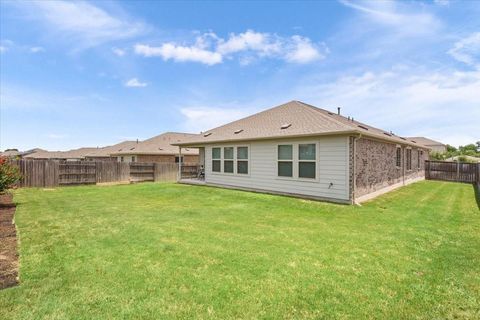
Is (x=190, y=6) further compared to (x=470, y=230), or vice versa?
(x=190, y=6)

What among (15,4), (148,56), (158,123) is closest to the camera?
(15,4)

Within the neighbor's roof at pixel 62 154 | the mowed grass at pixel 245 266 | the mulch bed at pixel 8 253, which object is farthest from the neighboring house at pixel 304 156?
the neighbor's roof at pixel 62 154

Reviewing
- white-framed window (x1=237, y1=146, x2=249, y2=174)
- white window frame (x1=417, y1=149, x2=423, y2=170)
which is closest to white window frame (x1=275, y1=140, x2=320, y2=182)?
white-framed window (x1=237, y1=146, x2=249, y2=174)

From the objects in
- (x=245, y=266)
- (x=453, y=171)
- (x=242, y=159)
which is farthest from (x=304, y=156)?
(x=453, y=171)

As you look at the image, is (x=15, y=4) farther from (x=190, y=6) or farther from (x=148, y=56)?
(x=148, y=56)

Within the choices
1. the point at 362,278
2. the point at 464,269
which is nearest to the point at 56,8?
the point at 362,278

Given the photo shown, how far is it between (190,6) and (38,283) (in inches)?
460

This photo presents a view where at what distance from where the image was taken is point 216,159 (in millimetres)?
15438

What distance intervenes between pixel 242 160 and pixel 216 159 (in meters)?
2.05

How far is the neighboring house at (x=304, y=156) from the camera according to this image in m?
10.2

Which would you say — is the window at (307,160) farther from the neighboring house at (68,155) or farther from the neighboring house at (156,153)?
the neighboring house at (68,155)

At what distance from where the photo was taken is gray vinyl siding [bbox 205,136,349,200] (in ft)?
33.0

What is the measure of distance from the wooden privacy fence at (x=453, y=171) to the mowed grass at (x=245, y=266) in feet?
49.7

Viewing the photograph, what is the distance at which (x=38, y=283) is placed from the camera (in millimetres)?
3613
